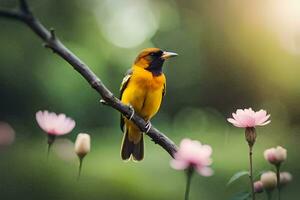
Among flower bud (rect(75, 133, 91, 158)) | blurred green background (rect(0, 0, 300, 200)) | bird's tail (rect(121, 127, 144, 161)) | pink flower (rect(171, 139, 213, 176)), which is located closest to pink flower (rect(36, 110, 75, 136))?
flower bud (rect(75, 133, 91, 158))

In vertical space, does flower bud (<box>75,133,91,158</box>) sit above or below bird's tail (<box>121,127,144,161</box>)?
below

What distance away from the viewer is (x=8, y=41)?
244 inches

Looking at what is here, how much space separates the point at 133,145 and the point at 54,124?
83 centimetres

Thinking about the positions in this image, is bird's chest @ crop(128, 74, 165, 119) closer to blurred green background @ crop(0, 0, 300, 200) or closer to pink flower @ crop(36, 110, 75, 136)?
pink flower @ crop(36, 110, 75, 136)

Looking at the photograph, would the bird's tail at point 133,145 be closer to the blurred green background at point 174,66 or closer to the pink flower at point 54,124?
the pink flower at point 54,124

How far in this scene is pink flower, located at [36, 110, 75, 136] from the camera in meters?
0.80

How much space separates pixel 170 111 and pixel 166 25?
4.66ft

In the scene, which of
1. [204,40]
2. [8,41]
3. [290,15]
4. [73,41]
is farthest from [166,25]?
[290,15]

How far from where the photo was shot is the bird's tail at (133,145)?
63.1 inches

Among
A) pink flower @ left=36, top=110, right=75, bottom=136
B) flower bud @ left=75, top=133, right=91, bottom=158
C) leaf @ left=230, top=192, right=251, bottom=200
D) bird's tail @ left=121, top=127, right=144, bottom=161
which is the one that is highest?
bird's tail @ left=121, top=127, right=144, bottom=161

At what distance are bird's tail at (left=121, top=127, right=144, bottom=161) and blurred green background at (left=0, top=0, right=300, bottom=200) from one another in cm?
116

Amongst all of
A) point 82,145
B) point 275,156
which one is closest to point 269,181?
point 275,156

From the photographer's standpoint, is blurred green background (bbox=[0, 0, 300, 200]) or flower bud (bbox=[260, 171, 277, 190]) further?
blurred green background (bbox=[0, 0, 300, 200])

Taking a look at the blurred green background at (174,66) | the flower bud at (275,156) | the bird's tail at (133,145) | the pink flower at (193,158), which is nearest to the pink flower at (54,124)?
the pink flower at (193,158)
